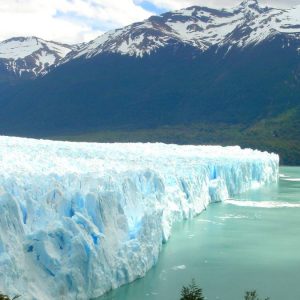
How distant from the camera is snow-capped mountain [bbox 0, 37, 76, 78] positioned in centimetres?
14062

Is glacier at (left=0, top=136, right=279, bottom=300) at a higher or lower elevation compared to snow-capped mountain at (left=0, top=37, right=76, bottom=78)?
lower

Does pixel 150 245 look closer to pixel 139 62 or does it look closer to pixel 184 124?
pixel 184 124

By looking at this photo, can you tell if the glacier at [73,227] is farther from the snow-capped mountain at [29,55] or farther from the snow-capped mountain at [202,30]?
the snow-capped mountain at [29,55]

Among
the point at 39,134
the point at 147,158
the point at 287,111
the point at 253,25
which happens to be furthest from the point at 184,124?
the point at 147,158

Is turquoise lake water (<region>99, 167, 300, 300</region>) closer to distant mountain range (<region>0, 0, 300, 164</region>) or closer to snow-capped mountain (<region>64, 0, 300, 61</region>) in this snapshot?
distant mountain range (<region>0, 0, 300, 164</region>)

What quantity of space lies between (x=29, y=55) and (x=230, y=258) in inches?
5486

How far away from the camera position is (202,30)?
4665 inches

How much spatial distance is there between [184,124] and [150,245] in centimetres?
7060

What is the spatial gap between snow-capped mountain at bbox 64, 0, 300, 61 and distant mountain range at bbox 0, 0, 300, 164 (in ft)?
0.64

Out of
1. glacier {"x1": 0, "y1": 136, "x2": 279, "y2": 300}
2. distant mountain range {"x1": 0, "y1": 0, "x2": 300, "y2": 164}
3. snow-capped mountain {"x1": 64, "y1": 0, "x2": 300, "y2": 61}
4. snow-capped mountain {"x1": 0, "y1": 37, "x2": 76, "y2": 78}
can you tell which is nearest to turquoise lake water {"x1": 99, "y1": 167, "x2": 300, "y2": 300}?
glacier {"x1": 0, "y1": 136, "x2": 279, "y2": 300}

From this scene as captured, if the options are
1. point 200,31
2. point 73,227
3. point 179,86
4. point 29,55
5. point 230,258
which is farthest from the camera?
point 29,55

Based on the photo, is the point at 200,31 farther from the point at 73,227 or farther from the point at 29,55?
the point at 73,227

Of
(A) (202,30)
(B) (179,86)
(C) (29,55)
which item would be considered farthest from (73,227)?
(C) (29,55)

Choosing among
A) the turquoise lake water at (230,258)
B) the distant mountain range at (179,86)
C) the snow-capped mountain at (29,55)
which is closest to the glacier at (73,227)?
the turquoise lake water at (230,258)
